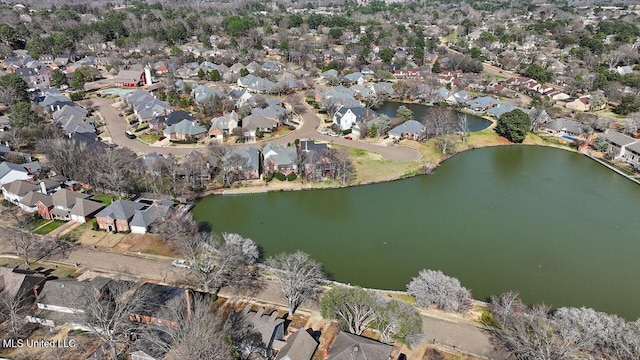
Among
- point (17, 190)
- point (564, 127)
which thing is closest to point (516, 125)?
point (564, 127)

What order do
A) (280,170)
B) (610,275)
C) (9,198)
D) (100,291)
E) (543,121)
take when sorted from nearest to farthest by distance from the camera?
1. (100,291)
2. (610,275)
3. (9,198)
4. (280,170)
5. (543,121)

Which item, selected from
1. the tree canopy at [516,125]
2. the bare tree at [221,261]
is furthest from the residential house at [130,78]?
the tree canopy at [516,125]

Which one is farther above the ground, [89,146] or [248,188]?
[89,146]

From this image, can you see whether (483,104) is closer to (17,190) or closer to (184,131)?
(184,131)

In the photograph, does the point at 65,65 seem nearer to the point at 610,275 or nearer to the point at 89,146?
the point at 89,146

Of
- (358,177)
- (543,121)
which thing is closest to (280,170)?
(358,177)

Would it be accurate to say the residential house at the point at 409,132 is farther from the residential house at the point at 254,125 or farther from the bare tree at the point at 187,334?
the bare tree at the point at 187,334

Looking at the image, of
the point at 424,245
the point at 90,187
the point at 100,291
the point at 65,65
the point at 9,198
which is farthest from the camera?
the point at 65,65
